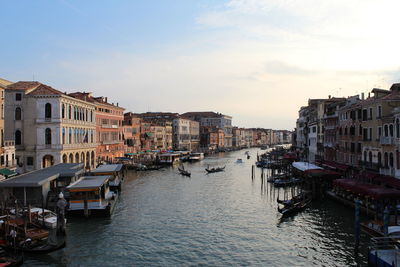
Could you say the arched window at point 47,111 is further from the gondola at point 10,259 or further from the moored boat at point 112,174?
the gondola at point 10,259

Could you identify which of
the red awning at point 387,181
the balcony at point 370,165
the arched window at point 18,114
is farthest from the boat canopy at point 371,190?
the arched window at point 18,114

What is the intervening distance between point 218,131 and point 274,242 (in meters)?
93.0

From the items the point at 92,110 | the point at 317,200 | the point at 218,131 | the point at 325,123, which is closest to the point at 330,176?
the point at 317,200

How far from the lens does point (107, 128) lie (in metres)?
48.0

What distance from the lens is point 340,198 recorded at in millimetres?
24375

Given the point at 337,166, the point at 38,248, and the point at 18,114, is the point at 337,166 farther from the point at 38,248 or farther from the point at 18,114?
the point at 18,114

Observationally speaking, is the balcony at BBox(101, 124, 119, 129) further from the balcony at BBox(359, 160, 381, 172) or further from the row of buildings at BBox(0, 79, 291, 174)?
the balcony at BBox(359, 160, 381, 172)

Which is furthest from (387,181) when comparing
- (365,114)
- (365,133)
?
(365,114)

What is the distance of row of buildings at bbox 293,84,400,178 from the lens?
22312 mm

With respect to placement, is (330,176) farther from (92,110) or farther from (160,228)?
(92,110)

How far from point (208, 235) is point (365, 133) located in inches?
602

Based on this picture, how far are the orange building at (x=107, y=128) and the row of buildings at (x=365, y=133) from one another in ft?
82.8

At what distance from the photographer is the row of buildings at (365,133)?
73.2 ft

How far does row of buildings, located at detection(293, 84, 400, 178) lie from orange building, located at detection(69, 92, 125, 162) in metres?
25.2
